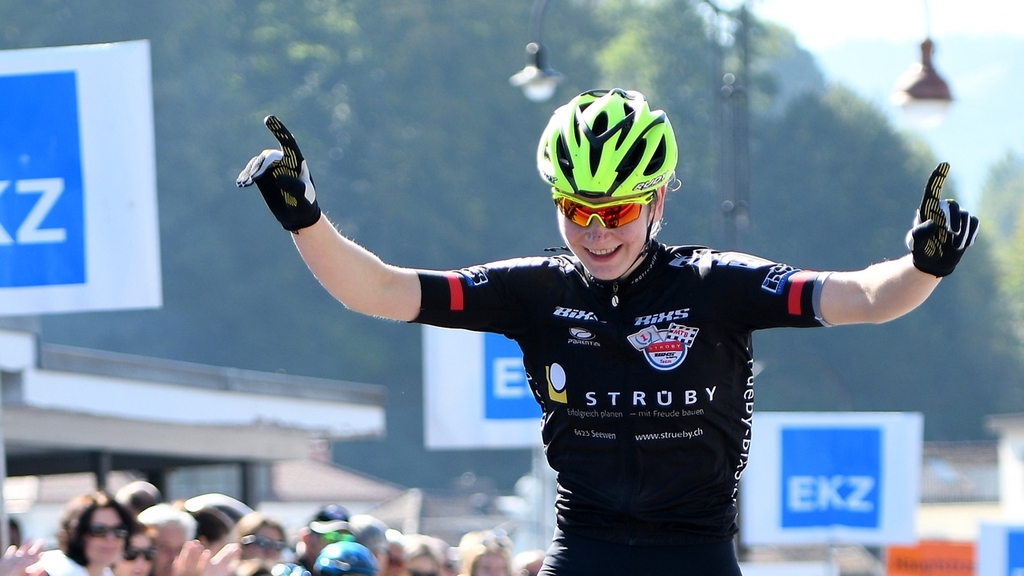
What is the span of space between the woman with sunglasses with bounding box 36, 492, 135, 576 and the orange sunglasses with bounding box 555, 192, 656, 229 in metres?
3.47

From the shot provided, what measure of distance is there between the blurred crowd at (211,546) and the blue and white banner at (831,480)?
3.98 metres

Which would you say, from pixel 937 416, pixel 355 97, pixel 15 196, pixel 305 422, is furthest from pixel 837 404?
pixel 15 196

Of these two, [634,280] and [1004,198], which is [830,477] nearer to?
[634,280]

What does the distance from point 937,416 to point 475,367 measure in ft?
209

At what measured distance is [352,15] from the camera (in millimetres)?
69000

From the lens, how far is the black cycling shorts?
3709mm

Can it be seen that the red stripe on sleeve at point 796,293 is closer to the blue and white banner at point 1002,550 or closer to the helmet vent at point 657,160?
the helmet vent at point 657,160

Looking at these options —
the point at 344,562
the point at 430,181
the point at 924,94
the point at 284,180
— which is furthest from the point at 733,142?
→ the point at 430,181

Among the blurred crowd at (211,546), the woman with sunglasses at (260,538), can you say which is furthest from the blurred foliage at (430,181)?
the woman with sunglasses at (260,538)

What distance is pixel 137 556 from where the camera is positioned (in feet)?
21.9

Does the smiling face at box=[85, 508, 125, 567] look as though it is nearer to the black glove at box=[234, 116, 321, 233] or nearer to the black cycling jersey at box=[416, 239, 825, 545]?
the black cycling jersey at box=[416, 239, 825, 545]

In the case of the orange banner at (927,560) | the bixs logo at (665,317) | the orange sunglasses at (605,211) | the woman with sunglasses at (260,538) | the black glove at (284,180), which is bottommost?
the orange banner at (927,560)

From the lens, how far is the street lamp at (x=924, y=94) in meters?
15.0

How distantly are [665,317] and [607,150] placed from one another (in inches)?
16.7
